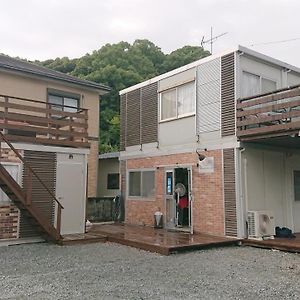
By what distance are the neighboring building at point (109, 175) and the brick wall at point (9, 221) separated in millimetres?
7753

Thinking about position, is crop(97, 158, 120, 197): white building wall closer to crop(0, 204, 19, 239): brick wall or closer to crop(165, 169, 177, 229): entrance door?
crop(165, 169, 177, 229): entrance door

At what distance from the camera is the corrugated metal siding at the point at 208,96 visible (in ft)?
37.5

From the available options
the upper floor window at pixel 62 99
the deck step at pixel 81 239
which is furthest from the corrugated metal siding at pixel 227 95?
the upper floor window at pixel 62 99

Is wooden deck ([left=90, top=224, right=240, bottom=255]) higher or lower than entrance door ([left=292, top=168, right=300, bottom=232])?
lower

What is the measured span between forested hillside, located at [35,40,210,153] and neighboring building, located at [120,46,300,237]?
13.1 metres

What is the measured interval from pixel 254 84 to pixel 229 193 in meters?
3.47

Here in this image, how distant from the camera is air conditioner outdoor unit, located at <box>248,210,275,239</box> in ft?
33.7

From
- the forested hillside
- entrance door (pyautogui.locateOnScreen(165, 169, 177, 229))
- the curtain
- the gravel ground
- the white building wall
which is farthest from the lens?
the forested hillside

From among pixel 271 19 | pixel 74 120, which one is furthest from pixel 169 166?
pixel 271 19

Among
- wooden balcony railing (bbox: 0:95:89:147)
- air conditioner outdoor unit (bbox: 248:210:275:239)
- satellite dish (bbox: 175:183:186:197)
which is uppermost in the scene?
wooden balcony railing (bbox: 0:95:89:147)

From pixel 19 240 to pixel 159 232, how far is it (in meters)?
4.26

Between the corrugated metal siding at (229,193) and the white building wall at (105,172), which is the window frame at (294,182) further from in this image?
the white building wall at (105,172)

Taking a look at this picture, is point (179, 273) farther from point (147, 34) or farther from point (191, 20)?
point (147, 34)

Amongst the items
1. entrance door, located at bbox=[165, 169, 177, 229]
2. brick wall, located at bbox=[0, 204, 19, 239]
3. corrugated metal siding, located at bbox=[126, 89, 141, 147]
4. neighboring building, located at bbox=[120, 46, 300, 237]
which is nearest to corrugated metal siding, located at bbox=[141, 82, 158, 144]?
neighboring building, located at bbox=[120, 46, 300, 237]
